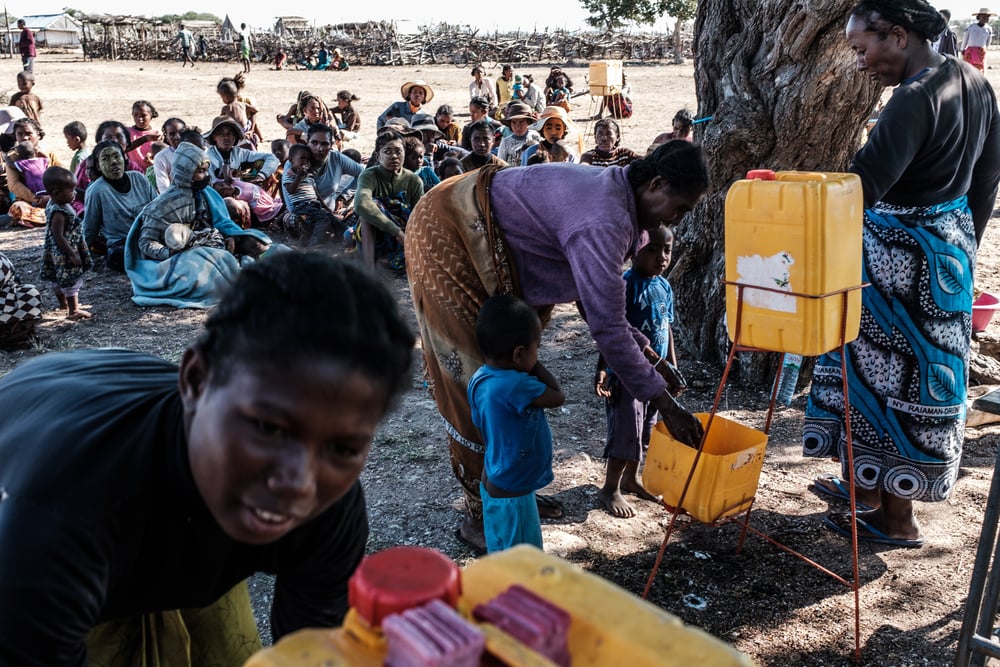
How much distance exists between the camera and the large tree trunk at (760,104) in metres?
4.23

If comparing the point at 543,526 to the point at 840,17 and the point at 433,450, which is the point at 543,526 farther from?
the point at 840,17

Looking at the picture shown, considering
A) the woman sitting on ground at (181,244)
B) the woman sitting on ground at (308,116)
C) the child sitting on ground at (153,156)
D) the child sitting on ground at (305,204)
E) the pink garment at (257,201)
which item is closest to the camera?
the woman sitting on ground at (181,244)

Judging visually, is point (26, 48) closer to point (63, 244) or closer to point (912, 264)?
point (63, 244)

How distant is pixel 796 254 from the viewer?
2.51 metres

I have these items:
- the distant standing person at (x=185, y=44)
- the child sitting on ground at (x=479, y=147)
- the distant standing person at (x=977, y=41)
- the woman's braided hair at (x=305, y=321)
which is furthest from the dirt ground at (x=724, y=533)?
the distant standing person at (x=185, y=44)

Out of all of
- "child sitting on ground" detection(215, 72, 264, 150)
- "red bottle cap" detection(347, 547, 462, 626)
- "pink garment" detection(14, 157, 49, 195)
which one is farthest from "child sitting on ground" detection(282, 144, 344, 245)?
"red bottle cap" detection(347, 547, 462, 626)

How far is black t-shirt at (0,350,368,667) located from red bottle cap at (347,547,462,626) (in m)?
0.40

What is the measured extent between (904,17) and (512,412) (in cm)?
179

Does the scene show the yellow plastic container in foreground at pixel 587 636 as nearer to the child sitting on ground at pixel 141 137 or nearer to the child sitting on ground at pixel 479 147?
the child sitting on ground at pixel 479 147

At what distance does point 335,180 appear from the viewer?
8.51m

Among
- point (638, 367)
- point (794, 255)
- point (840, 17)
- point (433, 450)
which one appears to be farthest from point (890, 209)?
point (433, 450)

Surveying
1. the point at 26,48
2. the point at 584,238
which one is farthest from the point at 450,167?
the point at 26,48

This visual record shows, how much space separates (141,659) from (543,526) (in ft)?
6.88

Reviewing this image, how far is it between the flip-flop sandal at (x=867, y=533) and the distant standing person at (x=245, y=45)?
2809 cm
